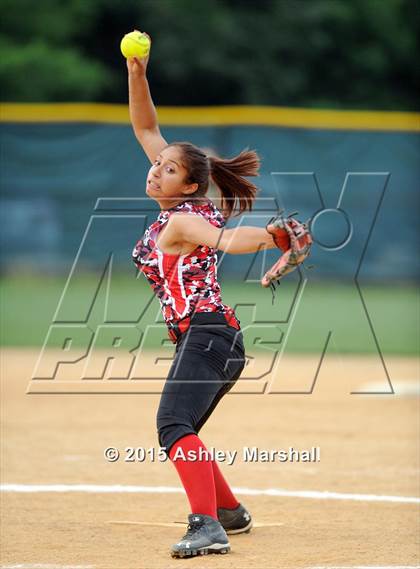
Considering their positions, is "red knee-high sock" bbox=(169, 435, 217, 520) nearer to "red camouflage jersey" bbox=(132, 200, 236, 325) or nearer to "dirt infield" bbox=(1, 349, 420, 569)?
"dirt infield" bbox=(1, 349, 420, 569)

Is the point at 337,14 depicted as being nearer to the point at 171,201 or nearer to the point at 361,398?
the point at 361,398

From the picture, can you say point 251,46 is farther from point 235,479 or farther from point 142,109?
point 142,109

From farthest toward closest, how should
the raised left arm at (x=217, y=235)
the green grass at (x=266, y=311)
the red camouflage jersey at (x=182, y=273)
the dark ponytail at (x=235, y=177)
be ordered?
1. the green grass at (x=266, y=311)
2. the dark ponytail at (x=235, y=177)
3. the red camouflage jersey at (x=182, y=273)
4. the raised left arm at (x=217, y=235)

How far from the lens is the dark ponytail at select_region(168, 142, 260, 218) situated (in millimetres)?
4719

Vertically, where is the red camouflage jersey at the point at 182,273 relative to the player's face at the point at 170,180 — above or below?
below

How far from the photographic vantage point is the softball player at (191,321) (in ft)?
14.7

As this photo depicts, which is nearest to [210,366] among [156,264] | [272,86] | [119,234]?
[156,264]

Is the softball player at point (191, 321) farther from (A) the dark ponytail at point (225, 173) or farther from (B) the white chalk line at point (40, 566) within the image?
(B) the white chalk line at point (40, 566)

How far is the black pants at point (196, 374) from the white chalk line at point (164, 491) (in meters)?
1.36

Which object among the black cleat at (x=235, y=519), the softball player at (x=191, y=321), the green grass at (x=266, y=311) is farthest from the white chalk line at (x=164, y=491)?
the green grass at (x=266, y=311)

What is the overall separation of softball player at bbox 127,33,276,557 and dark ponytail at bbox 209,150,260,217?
96mm

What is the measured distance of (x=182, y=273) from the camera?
4.56 m

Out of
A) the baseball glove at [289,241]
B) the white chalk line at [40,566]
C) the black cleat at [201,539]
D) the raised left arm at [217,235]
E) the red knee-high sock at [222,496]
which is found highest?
the raised left arm at [217,235]

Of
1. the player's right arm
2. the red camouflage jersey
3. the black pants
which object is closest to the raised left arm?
the red camouflage jersey
